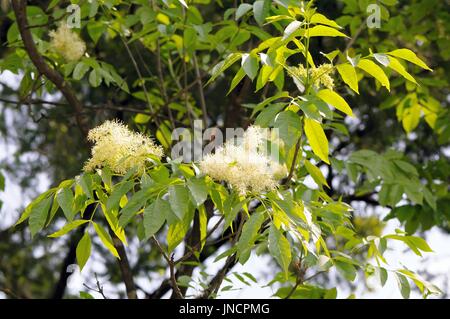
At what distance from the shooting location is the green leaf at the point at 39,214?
6.01ft

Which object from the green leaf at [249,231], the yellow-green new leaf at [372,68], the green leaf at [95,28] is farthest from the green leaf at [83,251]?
the green leaf at [95,28]

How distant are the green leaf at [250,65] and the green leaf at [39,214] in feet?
1.89

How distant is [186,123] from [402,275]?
1.39 meters

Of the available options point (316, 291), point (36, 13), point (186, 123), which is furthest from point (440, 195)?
point (36, 13)

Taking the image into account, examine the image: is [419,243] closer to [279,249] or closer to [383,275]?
[383,275]

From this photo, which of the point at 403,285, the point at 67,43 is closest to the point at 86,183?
the point at 403,285

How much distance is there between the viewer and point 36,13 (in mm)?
2988

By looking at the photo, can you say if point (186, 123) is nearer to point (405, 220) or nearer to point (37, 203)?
point (405, 220)

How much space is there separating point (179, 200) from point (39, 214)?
0.39m

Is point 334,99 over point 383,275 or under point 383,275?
over

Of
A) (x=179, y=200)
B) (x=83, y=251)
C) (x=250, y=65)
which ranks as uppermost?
(x=250, y=65)

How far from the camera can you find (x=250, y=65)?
182 cm

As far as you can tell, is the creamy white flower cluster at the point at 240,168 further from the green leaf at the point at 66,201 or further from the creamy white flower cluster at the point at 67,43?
the creamy white flower cluster at the point at 67,43

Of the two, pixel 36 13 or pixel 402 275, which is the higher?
pixel 36 13
